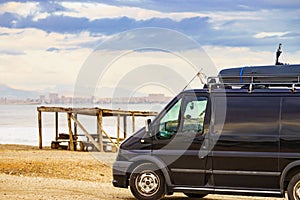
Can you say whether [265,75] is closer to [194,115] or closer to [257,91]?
[257,91]

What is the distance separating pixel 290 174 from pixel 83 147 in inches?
924

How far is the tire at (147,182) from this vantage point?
1335cm

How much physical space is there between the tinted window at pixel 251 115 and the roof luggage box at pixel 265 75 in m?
0.57

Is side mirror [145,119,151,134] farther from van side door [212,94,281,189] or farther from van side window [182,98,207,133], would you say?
van side door [212,94,281,189]

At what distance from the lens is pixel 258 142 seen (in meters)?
12.6

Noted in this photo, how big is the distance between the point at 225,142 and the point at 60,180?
23.4 feet

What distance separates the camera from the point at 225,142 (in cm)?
1284

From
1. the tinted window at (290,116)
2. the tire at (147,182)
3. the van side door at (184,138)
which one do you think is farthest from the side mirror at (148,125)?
the tinted window at (290,116)

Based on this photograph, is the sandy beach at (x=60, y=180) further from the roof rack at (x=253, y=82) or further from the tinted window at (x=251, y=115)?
the roof rack at (x=253, y=82)

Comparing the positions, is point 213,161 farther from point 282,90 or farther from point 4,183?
point 4,183

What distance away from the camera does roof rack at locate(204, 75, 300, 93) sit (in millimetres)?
13031

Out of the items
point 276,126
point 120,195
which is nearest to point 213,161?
point 276,126

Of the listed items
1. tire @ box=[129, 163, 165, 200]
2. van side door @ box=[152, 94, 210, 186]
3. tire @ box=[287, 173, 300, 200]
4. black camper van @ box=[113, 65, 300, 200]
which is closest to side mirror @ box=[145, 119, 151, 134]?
black camper van @ box=[113, 65, 300, 200]

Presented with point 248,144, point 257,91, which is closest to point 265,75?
point 257,91
